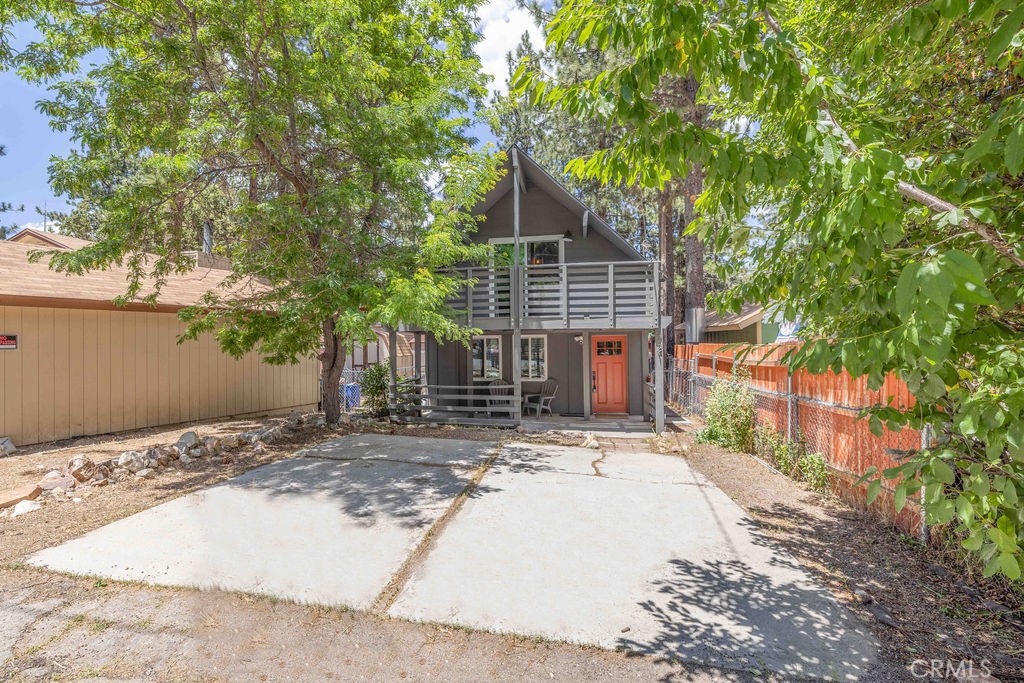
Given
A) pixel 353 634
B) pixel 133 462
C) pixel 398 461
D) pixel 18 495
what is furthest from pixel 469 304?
pixel 353 634

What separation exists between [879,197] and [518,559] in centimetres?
374

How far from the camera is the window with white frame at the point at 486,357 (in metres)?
12.5

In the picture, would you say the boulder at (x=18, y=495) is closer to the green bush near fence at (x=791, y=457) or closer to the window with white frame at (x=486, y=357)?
the window with white frame at (x=486, y=357)

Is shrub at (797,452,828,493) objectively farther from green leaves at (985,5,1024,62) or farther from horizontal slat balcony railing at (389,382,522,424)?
green leaves at (985,5,1024,62)

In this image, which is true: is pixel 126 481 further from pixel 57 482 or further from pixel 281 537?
pixel 281 537

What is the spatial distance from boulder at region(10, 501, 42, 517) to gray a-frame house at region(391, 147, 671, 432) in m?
6.30

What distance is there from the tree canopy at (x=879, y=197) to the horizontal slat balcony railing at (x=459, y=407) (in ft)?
26.5

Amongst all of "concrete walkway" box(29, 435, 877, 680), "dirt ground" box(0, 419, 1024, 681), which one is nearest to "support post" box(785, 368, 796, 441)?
Answer: "concrete walkway" box(29, 435, 877, 680)

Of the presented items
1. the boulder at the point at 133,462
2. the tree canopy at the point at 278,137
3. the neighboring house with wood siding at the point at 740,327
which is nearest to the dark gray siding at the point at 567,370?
the tree canopy at the point at 278,137

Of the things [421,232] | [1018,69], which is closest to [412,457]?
[421,232]

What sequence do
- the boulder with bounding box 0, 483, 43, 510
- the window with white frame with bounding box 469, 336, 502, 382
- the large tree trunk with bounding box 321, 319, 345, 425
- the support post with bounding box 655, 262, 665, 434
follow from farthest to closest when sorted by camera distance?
the window with white frame with bounding box 469, 336, 502, 382 → the large tree trunk with bounding box 321, 319, 345, 425 → the support post with bounding box 655, 262, 665, 434 → the boulder with bounding box 0, 483, 43, 510

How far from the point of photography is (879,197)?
1481 millimetres

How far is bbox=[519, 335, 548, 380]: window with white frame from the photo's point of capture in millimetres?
12281

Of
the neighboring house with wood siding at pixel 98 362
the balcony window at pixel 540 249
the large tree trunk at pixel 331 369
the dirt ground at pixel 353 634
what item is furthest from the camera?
the balcony window at pixel 540 249
